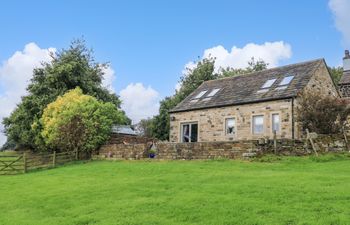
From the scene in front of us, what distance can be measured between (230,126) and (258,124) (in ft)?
7.34

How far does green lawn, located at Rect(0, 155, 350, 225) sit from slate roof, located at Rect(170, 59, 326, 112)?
10206 mm

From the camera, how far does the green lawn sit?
840 cm

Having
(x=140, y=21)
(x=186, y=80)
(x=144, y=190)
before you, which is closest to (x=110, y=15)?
(x=140, y=21)

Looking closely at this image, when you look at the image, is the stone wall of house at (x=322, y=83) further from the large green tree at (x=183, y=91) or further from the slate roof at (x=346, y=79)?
the large green tree at (x=183, y=91)

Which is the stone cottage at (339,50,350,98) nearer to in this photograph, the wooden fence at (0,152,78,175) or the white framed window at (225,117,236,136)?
the white framed window at (225,117,236,136)

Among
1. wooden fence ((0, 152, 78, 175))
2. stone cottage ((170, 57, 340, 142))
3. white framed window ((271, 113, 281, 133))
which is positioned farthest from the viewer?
white framed window ((271, 113, 281, 133))

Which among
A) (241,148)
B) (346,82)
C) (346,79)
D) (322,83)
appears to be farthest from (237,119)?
(346,79)

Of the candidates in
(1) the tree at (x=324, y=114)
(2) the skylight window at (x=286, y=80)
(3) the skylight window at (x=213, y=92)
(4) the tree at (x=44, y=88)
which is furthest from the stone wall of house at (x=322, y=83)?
(4) the tree at (x=44, y=88)

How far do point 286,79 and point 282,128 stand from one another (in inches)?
164

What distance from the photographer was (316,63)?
2767 centimetres

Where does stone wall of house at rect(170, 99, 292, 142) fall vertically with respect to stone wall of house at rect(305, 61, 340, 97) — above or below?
below

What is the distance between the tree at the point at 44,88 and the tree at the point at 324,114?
21154mm

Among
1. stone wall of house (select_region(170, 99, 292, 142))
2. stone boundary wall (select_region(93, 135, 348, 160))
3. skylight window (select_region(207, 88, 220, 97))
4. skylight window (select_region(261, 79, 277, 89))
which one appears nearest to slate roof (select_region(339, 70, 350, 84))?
skylight window (select_region(261, 79, 277, 89))

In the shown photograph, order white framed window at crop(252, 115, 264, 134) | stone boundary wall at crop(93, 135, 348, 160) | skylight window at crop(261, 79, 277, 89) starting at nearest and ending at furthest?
1. stone boundary wall at crop(93, 135, 348, 160)
2. white framed window at crop(252, 115, 264, 134)
3. skylight window at crop(261, 79, 277, 89)
